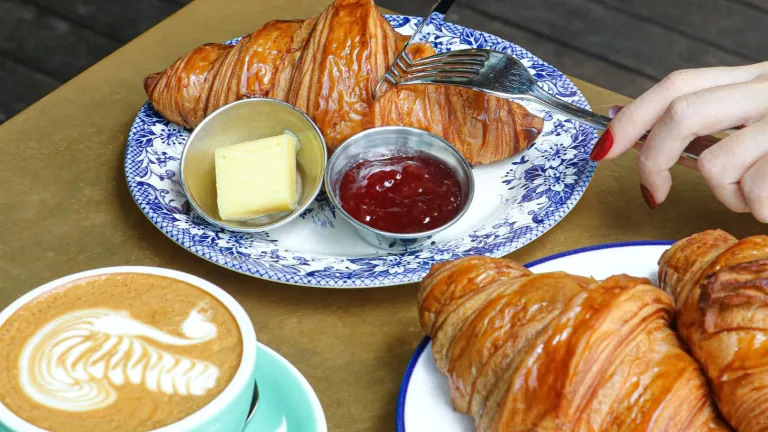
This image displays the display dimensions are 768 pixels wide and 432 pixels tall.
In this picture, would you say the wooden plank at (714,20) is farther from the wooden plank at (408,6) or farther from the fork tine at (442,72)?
the fork tine at (442,72)

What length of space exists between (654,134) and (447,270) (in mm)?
492

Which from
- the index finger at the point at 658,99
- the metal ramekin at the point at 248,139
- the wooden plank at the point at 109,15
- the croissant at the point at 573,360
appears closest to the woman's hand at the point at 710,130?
the index finger at the point at 658,99

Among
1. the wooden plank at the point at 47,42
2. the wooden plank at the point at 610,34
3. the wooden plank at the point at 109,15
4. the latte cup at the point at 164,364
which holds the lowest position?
the wooden plank at the point at 47,42

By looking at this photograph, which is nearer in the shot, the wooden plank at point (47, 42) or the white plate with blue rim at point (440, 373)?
the white plate with blue rim at point (440, 373)

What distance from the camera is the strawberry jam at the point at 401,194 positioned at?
1411mm

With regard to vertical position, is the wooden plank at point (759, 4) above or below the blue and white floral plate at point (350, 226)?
above

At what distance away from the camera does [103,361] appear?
2.89ft

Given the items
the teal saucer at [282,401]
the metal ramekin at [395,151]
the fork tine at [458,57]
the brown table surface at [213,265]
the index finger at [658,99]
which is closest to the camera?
the teal saucer at [282,401]

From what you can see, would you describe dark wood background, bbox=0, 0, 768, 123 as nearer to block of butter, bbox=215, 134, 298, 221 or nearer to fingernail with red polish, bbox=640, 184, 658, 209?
fingernail with red polish, bbox=640, 184, 658, 209

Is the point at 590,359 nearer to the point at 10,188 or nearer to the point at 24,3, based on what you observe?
the point at 10,188

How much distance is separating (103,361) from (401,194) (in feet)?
2.30

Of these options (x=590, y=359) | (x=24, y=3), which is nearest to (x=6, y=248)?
(x=590, y=359)

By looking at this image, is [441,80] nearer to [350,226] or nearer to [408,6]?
[350,226]

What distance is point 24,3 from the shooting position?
3484mm
